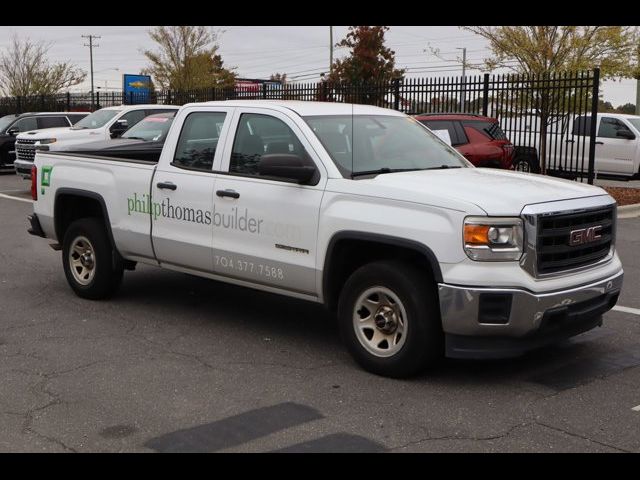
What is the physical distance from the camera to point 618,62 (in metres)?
21.9

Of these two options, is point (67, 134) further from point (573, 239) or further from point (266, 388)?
point (573, 239)

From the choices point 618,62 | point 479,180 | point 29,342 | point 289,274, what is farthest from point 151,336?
point 618,62

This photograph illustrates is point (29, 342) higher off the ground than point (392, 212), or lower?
lower

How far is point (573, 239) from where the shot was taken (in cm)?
555

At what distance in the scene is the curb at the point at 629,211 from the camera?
14.6 metres

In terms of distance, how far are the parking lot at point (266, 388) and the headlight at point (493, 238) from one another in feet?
3.01

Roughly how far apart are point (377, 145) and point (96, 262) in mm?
3035

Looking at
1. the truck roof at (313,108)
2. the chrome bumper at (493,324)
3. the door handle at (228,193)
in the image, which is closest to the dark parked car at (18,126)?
the truck roof at (313,108)

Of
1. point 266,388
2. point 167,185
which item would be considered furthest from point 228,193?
point 266,388

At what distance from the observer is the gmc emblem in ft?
18.2

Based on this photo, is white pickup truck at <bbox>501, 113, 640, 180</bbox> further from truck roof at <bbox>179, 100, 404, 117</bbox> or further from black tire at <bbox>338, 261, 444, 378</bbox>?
black tire at <bbox>338, 261, 444, 378</bbox>
